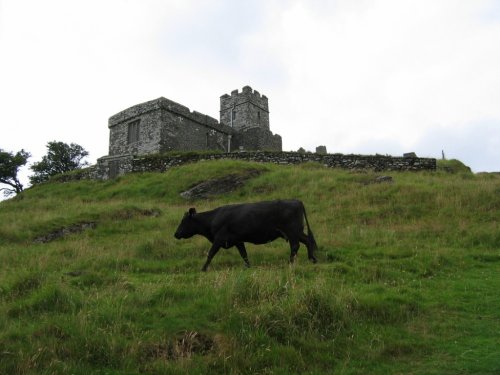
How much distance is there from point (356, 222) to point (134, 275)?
28.1ft

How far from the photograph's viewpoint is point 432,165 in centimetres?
2962

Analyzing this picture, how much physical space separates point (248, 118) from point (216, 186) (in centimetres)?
Answer: 2266

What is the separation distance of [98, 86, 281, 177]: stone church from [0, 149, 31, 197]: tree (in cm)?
1669

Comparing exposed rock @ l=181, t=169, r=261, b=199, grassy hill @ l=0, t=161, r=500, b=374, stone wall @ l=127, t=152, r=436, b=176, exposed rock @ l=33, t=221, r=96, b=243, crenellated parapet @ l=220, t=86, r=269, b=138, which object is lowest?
grassy hill @ l=0, t=161, r=500, b=374

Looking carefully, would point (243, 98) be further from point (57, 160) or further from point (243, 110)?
point (57, 160)

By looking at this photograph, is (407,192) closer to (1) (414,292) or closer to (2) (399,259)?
(2) (399,259)

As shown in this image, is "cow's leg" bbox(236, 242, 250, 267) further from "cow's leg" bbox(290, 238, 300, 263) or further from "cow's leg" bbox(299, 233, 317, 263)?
"cow's leg" bbox(299, 233, 317, 263)

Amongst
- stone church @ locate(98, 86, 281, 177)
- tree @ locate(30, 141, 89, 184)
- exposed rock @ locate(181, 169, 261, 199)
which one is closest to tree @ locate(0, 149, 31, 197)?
tree @ locate(30, 141, 89, 184)

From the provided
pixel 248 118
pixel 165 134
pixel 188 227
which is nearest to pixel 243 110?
pixel 248 118

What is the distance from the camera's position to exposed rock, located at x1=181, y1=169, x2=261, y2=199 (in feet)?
82.2

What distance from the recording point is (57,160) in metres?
51.5

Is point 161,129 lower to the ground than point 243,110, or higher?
lower

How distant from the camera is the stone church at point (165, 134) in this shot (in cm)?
3600

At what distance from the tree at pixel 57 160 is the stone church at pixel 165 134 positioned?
1449cm
